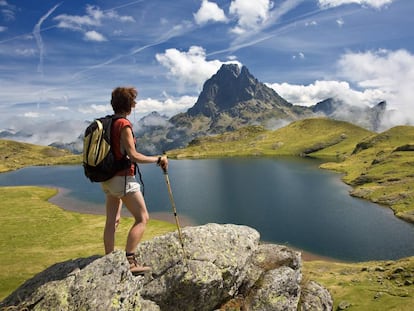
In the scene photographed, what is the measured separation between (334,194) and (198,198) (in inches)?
2074

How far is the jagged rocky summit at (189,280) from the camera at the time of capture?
12.2m

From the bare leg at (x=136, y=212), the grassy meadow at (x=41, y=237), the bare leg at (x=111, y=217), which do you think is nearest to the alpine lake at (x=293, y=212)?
the grassy meadow at (x=41, y=237)

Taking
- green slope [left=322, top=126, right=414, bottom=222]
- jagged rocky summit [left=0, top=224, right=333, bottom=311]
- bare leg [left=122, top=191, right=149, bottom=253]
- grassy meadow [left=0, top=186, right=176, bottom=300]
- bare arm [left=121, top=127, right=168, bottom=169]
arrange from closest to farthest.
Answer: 1. bare arm [left=121, top=127, right=168, bottom=169]
2. jagged rocky summit [left=0, top=224, right=333, bottom=311]
3. bare leg [left=122, top=191, right=149, bottom=253]
4. grassy meadow [left=0, top=186, right=176, bottom=300]
5. green slope [left=322, top=126, right=414, bottom=222]

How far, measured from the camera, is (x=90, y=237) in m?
65.1

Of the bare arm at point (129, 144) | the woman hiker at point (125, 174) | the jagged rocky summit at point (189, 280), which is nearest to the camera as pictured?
the bare arm at point (129, 144)

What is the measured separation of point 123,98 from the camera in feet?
39.8

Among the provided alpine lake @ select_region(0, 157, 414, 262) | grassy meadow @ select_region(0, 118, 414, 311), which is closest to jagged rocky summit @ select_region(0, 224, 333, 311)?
grassy meadow @ select_region(0, 118, 414, 311)

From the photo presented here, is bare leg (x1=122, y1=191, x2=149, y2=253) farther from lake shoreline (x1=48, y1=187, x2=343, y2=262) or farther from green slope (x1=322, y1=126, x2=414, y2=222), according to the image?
green slope (x1=322, y1=126, x2=414, y2=222)

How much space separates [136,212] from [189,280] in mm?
5243

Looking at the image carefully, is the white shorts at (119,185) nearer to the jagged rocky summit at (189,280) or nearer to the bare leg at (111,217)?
the bare leg at (111,217)

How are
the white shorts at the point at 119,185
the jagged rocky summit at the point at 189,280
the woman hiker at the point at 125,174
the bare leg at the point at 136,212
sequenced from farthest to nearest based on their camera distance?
1. the bare leg at the point at 136,212
2. the jagged rocky summit at the point at 189,280
3. the white shorts at the point at 119,185
4. the woman hiker at the point at 125,174

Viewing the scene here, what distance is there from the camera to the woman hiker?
1164cm

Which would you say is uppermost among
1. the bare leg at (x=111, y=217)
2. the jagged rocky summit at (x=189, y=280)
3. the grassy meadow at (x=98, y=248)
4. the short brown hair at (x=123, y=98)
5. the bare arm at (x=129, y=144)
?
the short brown hair at (x=123, y=98)

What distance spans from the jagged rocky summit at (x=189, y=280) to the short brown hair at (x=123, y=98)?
5873mm
